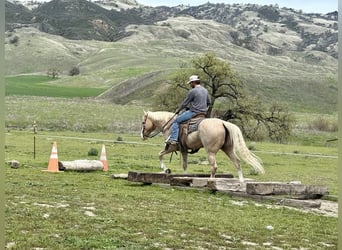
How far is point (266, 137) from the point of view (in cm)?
4756

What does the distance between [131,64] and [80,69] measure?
1470 cm

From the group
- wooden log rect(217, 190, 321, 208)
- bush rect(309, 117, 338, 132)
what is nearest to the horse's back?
wooden log rect(217, 190, 321, 208)

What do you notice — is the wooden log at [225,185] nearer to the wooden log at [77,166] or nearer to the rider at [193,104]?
the rider at [193,104]

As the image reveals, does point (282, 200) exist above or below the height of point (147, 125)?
below

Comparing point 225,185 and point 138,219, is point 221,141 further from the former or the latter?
point 138,219

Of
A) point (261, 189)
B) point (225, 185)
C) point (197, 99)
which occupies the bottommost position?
point (225, 185)

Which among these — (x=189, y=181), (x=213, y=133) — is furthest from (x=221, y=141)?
(x=189, y=181)

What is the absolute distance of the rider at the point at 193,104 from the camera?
49.3 feet

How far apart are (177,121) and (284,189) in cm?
369

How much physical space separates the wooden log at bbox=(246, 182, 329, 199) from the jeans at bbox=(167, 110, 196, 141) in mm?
2895

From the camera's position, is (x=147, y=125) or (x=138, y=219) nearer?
(x=138, y=219)

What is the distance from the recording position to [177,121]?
15477mm

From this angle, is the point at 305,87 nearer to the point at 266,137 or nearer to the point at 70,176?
the point at 266,137

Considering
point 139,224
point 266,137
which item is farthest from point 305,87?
point 139,224
